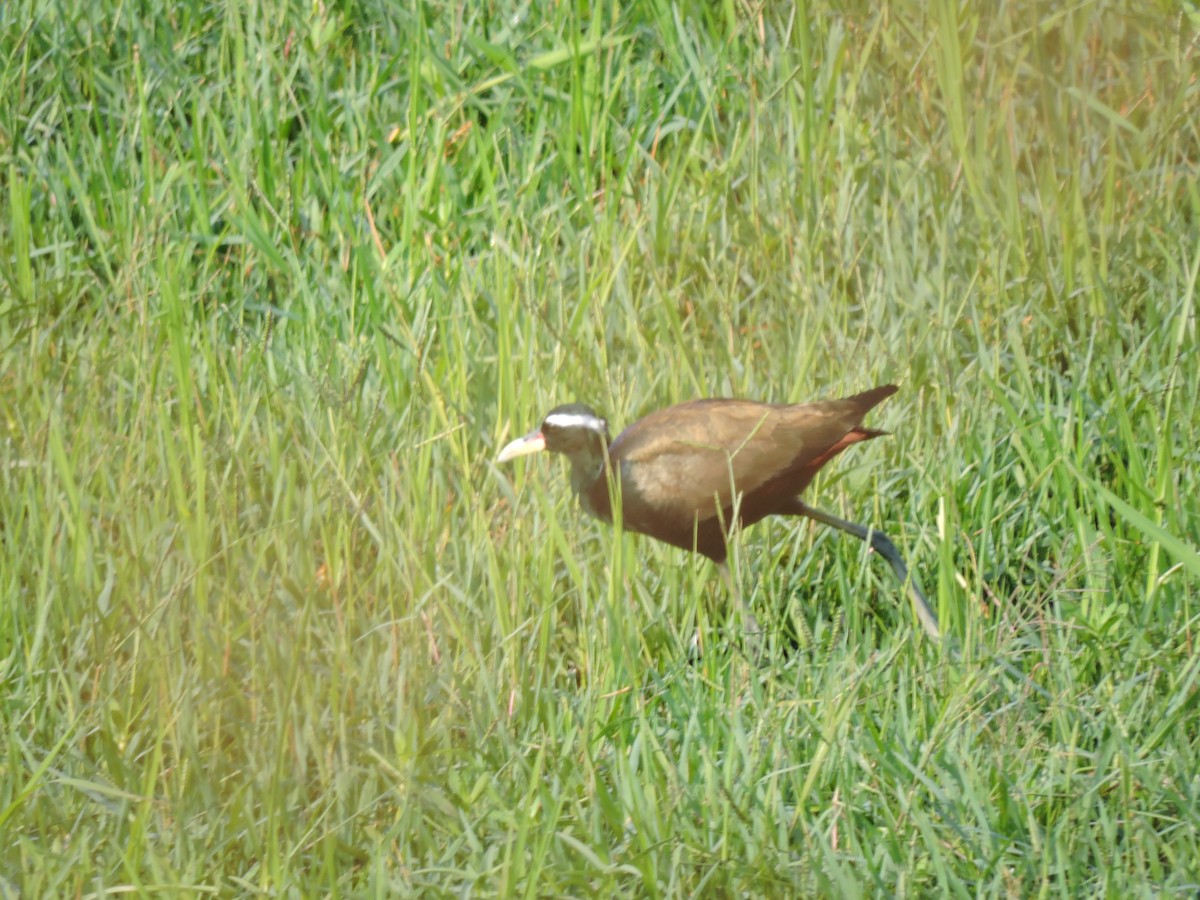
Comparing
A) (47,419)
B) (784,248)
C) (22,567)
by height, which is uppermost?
(784,248)

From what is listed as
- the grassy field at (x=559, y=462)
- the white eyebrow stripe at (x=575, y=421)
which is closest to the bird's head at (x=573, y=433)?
the white eyebrow stripe at (x=575, y=421)

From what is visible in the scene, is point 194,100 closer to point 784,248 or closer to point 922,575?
point 784,248

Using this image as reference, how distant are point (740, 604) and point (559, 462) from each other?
0.63m

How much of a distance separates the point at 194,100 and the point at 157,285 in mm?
913

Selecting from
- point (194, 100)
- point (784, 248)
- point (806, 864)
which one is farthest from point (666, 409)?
point (194, 100)

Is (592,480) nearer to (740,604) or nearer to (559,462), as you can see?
(559,462)

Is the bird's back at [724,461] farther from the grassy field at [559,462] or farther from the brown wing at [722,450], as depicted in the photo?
the grassy field at [559,462]

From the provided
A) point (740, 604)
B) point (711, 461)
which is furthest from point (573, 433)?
point (740, 604)

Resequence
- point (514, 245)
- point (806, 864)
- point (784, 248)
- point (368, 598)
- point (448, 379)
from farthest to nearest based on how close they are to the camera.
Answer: point (514, 245) → point (784, 248) → point (448, 379) → point (368, 598) → point (806, 864)

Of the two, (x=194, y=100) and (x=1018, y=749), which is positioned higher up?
(x=194, y=100)

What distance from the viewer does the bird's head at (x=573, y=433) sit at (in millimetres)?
3021

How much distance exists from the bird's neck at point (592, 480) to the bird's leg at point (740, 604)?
0.24 m

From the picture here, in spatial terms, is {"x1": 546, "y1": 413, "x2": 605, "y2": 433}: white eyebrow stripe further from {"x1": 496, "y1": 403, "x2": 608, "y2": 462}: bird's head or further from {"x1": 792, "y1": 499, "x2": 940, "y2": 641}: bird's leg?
{"x1": 792, "y1": 499, "x2": 940, "y2": 641}: bird's leg

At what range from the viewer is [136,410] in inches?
140
